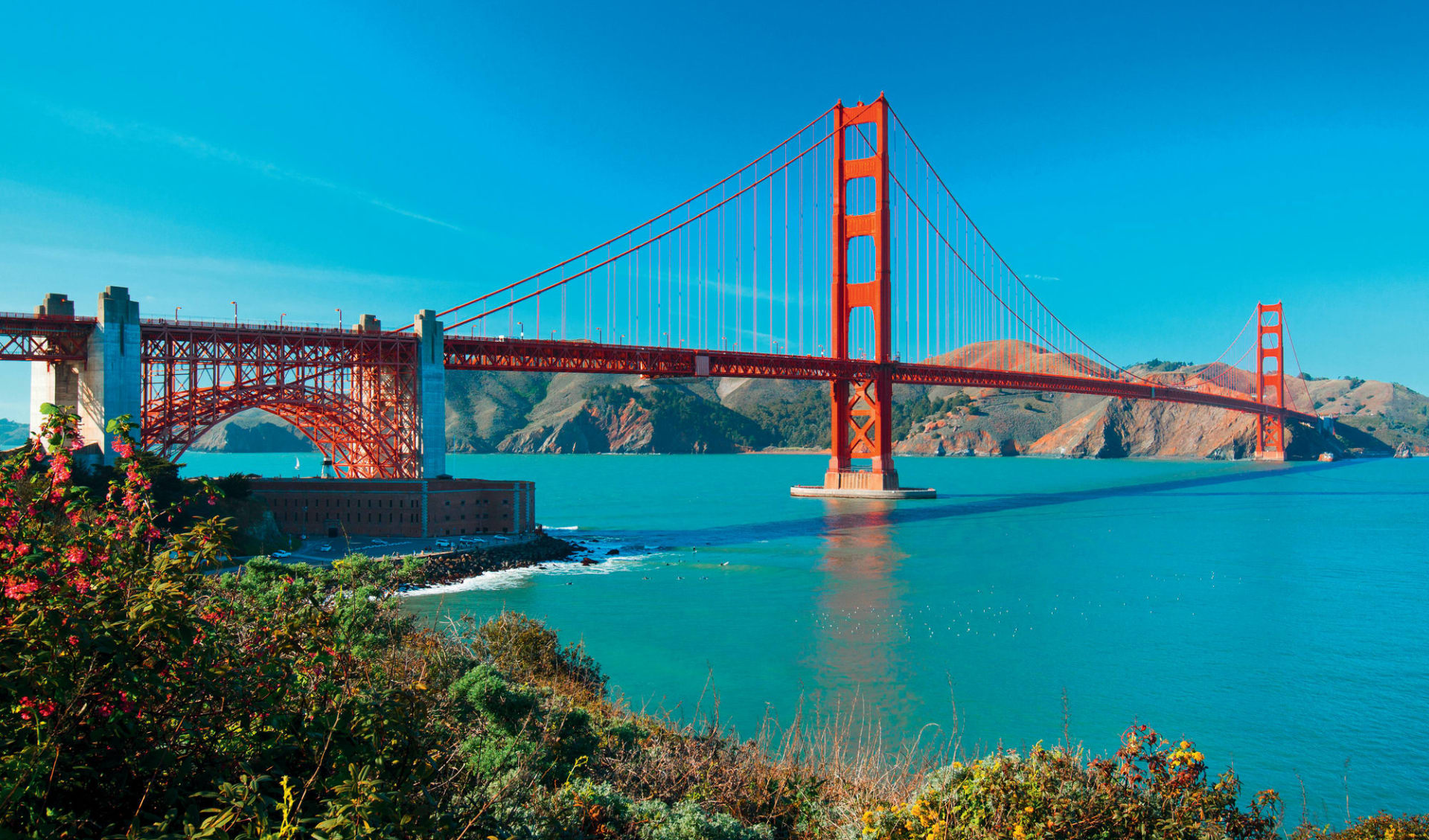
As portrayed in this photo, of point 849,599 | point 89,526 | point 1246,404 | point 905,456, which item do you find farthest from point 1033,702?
point 905,456

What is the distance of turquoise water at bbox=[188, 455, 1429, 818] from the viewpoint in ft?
42.5

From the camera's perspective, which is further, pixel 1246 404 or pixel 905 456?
pixel 905 456

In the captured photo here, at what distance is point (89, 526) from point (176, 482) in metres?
25.9

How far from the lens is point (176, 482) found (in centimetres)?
2534

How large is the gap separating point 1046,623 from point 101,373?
30163 mm

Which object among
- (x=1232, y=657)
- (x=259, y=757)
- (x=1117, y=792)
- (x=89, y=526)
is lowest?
(x=1232, y=657)

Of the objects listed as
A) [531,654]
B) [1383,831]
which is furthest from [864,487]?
[1383,831]

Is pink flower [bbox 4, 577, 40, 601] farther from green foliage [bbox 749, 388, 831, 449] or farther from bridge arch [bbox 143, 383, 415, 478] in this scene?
green foliage [bbox 749, 388, 831, 449]

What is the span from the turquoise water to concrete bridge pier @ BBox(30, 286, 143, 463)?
46.1ft

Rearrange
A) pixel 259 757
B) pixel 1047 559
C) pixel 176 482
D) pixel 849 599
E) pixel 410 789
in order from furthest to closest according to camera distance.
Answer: pixel 1047 559
pixel 176 482
pixel 849 599
pixel 410 789
pixel 259 757

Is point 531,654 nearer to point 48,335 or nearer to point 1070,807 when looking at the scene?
point 1070,807

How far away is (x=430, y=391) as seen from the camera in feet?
114

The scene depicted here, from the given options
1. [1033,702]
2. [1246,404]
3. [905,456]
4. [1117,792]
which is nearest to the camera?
[1117,792]

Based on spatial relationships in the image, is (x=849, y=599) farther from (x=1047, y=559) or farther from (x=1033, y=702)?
(x=1047, y=559)
